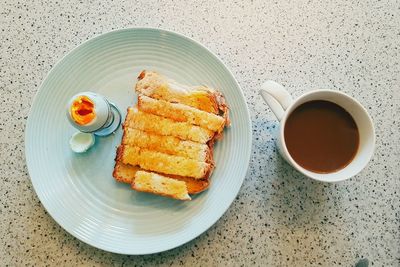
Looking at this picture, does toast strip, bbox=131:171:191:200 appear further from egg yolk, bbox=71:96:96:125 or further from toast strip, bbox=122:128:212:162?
egg yolk, bbox=71:96:96:125

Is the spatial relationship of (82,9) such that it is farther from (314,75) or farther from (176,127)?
(314,75)

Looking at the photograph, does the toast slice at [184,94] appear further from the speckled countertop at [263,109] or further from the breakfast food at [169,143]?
the speckled countertop at [263,109]

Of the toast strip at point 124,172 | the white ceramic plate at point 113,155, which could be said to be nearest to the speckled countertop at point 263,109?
the white ceramic plate at point 113,155

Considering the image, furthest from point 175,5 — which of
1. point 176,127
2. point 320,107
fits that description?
point 320,107

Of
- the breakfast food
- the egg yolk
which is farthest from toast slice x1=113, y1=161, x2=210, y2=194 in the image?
the egg yolk

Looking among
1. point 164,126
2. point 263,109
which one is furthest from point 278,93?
point 164,126

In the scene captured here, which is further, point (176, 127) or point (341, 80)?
point (341, 80)

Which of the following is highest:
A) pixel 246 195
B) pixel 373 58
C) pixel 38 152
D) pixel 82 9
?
pixel 82 9
